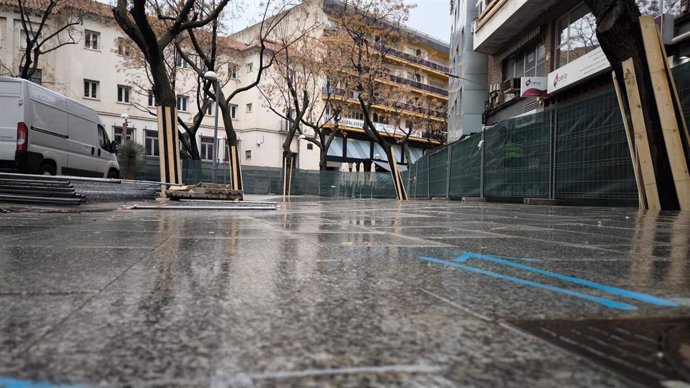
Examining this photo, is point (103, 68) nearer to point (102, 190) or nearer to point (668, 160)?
point (102, 190)

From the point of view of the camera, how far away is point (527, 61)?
21312 millimetres

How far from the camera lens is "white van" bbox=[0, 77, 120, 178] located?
10227mm

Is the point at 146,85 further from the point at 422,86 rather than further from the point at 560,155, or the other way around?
the point at 560,155

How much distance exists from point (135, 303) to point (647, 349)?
4.53ft

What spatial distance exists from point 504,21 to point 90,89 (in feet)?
99.0

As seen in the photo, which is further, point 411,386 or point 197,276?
point 197,276

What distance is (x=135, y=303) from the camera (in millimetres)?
1467

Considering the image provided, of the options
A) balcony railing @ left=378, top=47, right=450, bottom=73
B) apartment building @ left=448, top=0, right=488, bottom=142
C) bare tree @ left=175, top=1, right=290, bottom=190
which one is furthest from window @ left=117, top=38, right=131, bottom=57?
balcony railing @ left=378, top=47, right=450, bottom=73

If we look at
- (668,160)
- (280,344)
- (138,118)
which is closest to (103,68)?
(138,118)

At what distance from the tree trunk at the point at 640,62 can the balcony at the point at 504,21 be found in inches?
428

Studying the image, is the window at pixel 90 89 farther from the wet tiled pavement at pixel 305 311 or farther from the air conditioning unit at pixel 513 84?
the wet tiled pavement at pixel 305 311

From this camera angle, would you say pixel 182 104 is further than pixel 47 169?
Yes

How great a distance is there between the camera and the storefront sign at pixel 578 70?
13741 millimetres

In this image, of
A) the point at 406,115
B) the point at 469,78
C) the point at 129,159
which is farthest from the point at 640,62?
the point at 406,115
